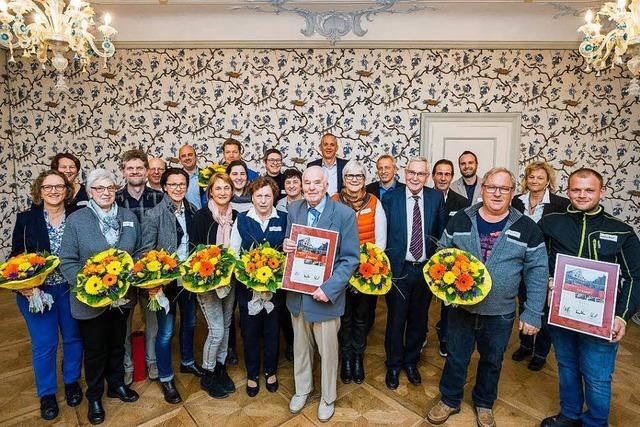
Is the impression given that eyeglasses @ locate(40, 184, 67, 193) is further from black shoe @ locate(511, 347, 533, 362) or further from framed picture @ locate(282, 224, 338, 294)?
black shoe @ locate(511, 347, 533, 362)

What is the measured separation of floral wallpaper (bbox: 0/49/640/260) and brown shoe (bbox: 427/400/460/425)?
3229 millimetres

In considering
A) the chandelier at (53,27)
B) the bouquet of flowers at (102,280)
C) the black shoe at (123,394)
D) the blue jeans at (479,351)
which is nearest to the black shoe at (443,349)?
the blue jeans at (479,351)

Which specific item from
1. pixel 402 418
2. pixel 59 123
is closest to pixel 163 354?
pixel 402 418

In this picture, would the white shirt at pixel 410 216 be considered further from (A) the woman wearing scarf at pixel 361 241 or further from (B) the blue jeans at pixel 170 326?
(B) the blue jeans at pixel 170 326

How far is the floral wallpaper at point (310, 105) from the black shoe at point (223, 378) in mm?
2953

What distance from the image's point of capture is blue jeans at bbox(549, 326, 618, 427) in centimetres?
189

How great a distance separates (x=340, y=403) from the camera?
239 cm

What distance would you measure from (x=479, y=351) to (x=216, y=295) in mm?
1673

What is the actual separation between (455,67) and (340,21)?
1.57 m

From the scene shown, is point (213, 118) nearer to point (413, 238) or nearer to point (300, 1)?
point (300, 1)

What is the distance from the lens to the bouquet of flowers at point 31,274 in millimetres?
1933

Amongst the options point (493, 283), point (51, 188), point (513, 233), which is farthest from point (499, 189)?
point (51, 188)

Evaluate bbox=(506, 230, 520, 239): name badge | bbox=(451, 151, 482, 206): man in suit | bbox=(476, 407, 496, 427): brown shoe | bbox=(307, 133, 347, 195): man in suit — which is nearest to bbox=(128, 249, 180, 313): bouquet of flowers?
bbox=(506, 230, 520, 239): name badge

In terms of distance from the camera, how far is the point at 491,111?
4.68 metres
